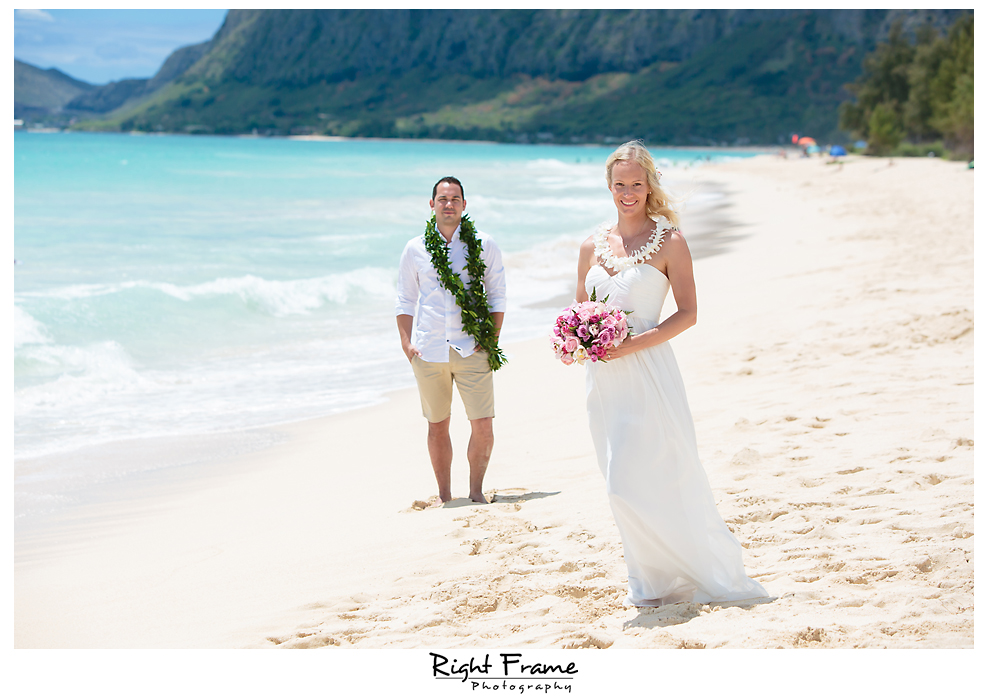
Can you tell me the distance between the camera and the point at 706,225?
901 inches

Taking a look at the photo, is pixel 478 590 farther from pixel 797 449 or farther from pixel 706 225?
pixel 706 225

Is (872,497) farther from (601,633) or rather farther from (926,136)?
(926,136)

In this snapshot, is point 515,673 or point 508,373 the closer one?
point 515,673

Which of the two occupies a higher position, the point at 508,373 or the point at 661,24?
the point at 661,24

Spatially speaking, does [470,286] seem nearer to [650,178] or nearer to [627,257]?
[627,257]

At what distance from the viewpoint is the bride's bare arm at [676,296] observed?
3314 millimetres

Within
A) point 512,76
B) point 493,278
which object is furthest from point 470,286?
point 512,76

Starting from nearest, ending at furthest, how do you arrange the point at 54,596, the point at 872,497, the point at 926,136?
the point at 54,596 → the point at 872,497 → the point at 926,136

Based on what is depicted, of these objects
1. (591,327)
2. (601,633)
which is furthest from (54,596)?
(591,327)

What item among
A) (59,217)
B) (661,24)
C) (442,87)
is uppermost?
(661,24)

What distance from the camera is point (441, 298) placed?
4.79 metres

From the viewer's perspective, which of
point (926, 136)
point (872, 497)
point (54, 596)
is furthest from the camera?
point (926, 136)

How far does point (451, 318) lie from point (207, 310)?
26.9 feet

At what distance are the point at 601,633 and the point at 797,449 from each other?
2510 mm
